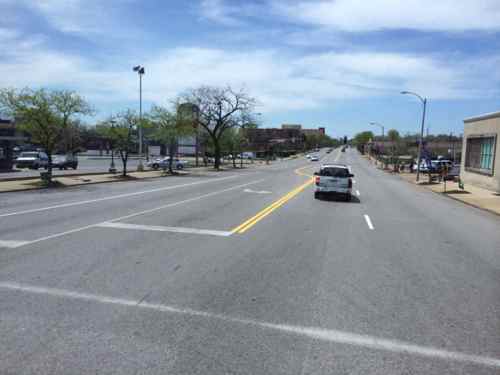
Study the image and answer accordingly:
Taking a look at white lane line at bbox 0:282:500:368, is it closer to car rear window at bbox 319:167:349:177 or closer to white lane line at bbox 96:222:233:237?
white lane line at bbox 96:222:233:237

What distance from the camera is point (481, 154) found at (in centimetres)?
2869

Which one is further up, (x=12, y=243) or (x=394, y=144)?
(x=394, y=144)

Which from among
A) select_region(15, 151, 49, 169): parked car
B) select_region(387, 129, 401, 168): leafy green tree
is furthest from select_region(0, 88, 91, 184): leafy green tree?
select_region(387, 129, 401, 168): leafy green tree

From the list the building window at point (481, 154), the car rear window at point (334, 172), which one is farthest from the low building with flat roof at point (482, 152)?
the car rear window at point (334, 172)

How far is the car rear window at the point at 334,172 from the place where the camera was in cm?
1906

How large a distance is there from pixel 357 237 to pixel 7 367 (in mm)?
8290

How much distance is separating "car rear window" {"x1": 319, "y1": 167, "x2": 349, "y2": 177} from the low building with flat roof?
12.4 metres

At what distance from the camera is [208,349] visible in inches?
164

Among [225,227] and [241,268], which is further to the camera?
[225,227]

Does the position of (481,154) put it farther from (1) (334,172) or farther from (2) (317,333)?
(2) (317,333)

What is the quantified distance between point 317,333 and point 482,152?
2906cm

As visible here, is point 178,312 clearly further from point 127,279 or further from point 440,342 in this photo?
point 440,342

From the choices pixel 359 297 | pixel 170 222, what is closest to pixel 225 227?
pixel 170 222

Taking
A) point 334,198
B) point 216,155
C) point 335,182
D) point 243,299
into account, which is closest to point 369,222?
point 335,182
